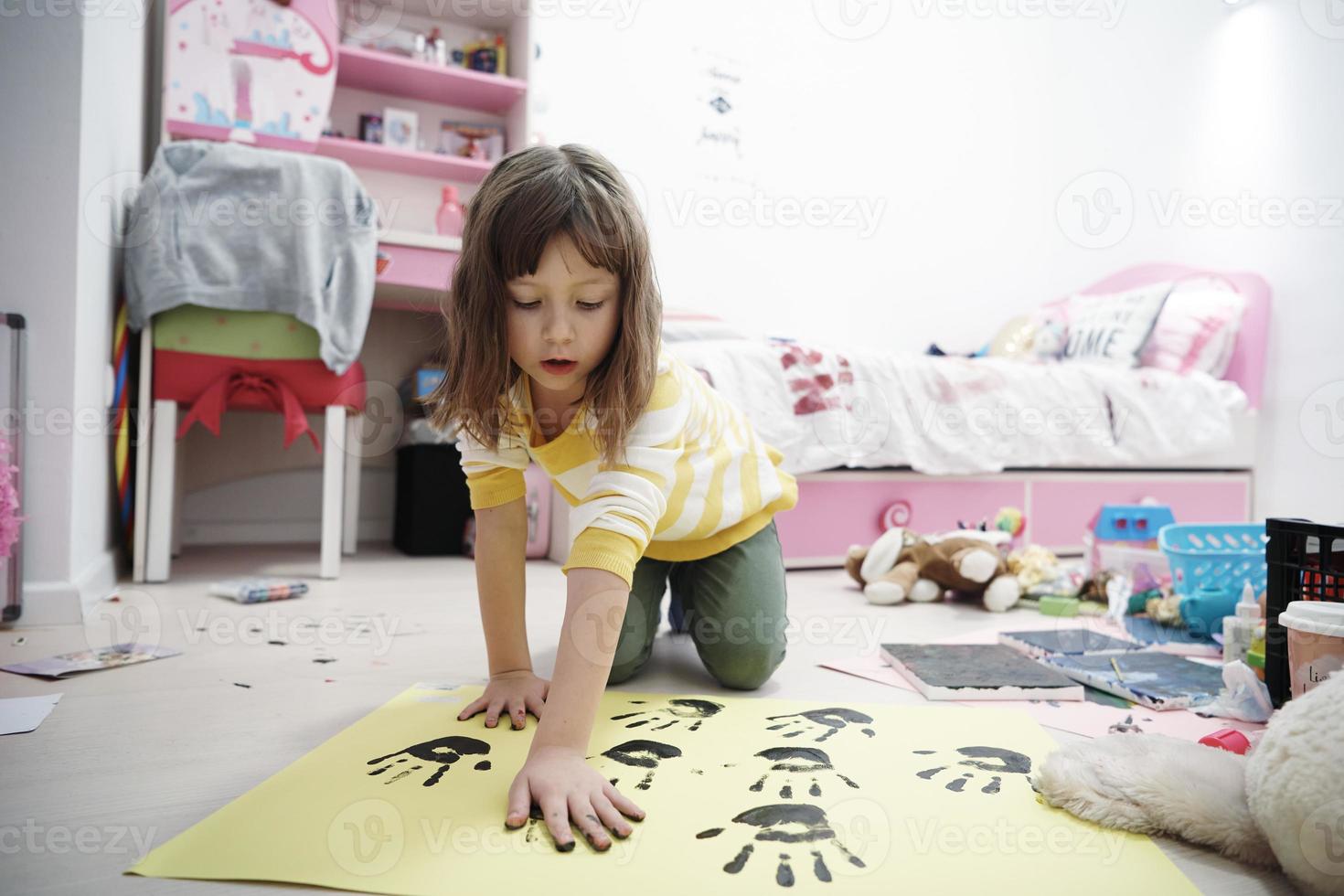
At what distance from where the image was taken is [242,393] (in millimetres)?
1741

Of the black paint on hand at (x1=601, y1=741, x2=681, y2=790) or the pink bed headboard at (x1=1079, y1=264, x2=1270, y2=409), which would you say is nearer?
the black paint on hand at (x1=601, y1=741, x2=681, y2=790)

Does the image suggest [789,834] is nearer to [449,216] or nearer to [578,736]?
[578,736]

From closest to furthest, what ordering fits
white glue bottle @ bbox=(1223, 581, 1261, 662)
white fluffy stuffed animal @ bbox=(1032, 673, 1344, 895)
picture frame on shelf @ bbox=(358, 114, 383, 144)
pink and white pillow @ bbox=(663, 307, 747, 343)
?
white fluffy stuffed animal @ bbox=(1032, 673, 1344, 895) → white glue bottle @ bbox=(1223, 581, 1261, 662) → pink and white pillow @ bbox=(663, 307, 747, 343) → picture frame on shelf @ bbox=(358, 114, 383, 144)

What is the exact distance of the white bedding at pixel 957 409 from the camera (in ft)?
6.47

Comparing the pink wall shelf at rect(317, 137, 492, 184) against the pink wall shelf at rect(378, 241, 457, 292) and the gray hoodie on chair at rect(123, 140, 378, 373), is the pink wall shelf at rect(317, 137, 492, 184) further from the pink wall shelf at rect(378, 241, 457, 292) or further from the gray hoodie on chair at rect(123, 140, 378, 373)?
the gray hoodie on chair at rect(123, 140, 378, 373)

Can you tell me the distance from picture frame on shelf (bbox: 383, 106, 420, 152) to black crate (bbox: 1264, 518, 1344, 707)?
2.27 m

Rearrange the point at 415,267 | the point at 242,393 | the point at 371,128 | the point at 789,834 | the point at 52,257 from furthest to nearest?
1. the point at 371,128
2. the point at 415,267
3. the point at 242,393
4. the point at 52,257
5. the point at 789,834

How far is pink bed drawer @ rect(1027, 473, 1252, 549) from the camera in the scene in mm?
2326

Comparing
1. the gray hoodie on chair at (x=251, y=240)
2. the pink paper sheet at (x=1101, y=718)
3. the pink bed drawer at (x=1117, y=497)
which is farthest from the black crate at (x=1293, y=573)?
the gray hoodie on chair at (x=251, y=240)

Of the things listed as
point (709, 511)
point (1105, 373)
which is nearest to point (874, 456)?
point (1105, 373)

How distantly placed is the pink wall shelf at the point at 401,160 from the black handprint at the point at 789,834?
201 cm

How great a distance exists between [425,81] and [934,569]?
1.88 m

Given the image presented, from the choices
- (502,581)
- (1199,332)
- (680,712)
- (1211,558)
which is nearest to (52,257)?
(502,581)

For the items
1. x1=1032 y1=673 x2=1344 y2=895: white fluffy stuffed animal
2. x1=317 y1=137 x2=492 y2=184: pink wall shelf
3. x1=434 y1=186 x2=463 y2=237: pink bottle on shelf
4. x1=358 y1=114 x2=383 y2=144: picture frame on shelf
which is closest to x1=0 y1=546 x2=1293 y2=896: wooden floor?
x1=1032 y1=673 x2=1344 y2=895: white fluffy stuffed animal
